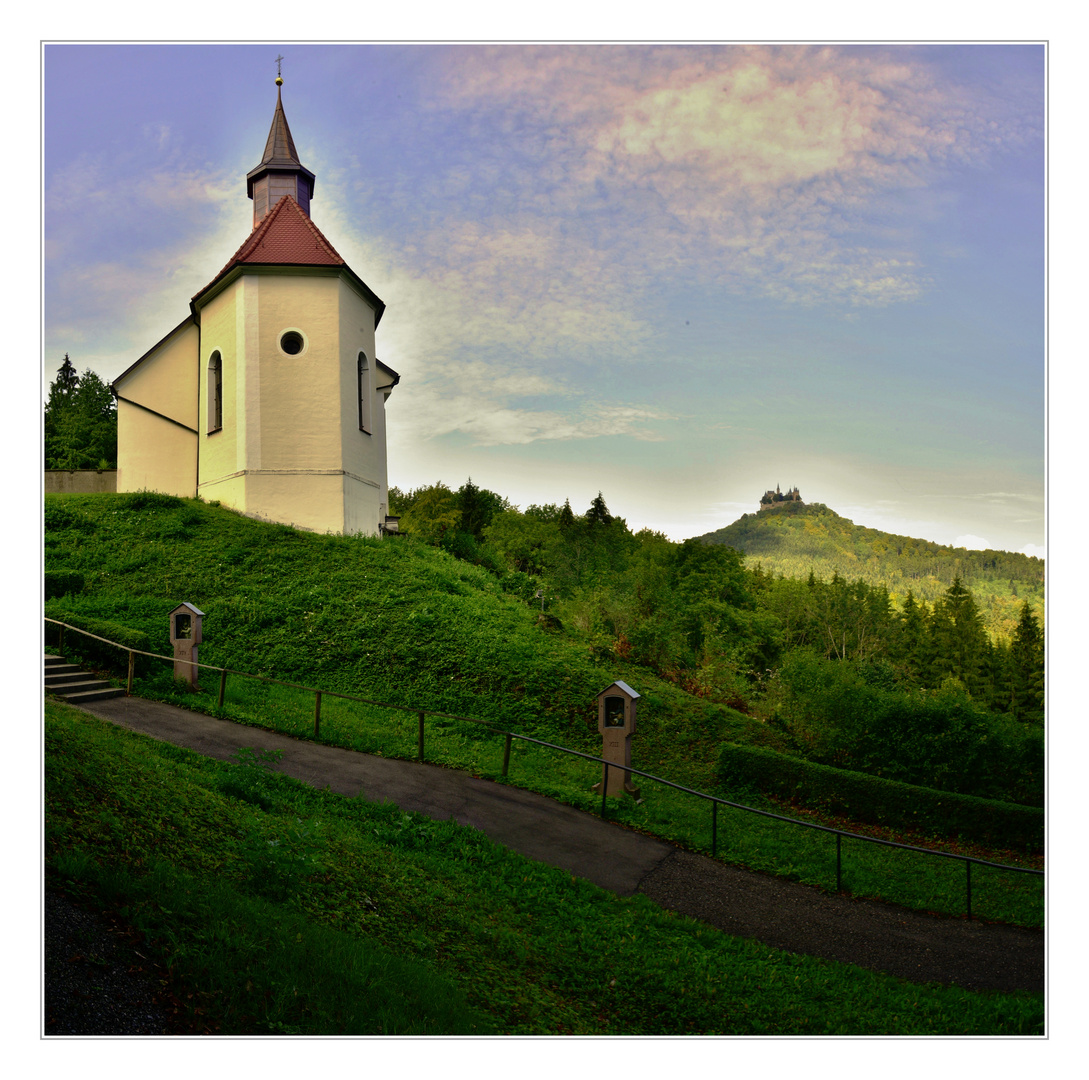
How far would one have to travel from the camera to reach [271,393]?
1566 centimetres

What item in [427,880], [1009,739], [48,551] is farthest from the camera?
[48,551]

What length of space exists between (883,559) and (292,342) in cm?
1303

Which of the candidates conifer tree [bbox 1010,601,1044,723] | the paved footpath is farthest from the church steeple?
conifer tree [bbox 1010,601,1044,723]

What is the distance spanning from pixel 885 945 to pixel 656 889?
1.81 m

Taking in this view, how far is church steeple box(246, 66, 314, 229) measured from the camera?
1937 cm

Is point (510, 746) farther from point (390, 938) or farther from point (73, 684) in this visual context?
point (73, 684)

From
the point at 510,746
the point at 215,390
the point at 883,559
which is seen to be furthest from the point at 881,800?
the point at 215,390

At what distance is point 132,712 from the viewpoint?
28.7 feet

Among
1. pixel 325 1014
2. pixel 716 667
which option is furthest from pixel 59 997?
pixel 716 667

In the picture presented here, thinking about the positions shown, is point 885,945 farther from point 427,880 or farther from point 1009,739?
point 1009,739

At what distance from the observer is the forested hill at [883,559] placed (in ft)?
22.6

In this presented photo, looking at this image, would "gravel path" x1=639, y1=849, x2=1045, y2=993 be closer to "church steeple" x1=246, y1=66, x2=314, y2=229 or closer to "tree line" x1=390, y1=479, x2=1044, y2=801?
"tree line" x1=390, y1=479, x2=1044, y2=801

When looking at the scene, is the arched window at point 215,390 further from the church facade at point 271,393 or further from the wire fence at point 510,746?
the wire fence at point 510,746

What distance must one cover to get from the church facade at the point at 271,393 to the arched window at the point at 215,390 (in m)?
0.03
